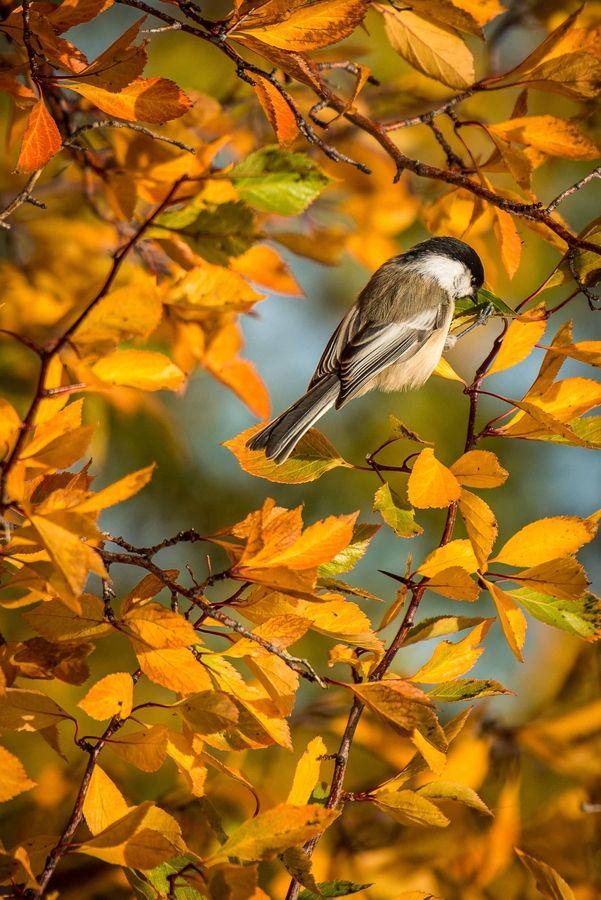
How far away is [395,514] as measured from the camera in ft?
3.22

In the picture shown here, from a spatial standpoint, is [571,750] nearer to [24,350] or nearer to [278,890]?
[278,890]

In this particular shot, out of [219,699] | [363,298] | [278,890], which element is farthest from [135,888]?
[363,298]

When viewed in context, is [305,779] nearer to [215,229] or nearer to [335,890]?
[335,890]

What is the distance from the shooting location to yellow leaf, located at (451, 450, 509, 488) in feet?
3.04

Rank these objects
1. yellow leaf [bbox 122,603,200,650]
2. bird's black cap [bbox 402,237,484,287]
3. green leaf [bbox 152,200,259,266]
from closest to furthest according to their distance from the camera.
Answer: yellow leaf [bbox 122,603,200,650] < green leaf [bbox 152,200,259,266] < bird's black cap [bbox 402,237,484,287]

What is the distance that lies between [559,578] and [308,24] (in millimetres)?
644

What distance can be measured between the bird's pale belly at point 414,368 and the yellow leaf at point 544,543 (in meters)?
1.11

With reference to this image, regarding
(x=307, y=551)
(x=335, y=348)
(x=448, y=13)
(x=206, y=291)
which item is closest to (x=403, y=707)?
(x=307, y=551)

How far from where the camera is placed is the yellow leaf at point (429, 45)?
1.20 m

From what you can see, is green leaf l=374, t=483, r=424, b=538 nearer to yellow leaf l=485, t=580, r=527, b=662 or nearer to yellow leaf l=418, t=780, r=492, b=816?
yellow leaf l=485, t=580, r=527, b=662

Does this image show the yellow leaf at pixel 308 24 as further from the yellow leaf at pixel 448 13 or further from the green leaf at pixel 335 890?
the green leaf at pixel 335 890

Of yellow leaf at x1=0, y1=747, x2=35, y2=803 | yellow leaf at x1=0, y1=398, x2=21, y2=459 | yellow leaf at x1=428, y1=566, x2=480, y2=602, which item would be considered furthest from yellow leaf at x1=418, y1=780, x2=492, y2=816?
yellow leaf at x1=0, y1=398, x2=21, y2=459

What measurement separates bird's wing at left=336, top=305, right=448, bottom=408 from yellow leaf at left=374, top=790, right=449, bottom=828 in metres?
1.07

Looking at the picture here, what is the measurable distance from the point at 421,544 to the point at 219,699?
91.3 inches
